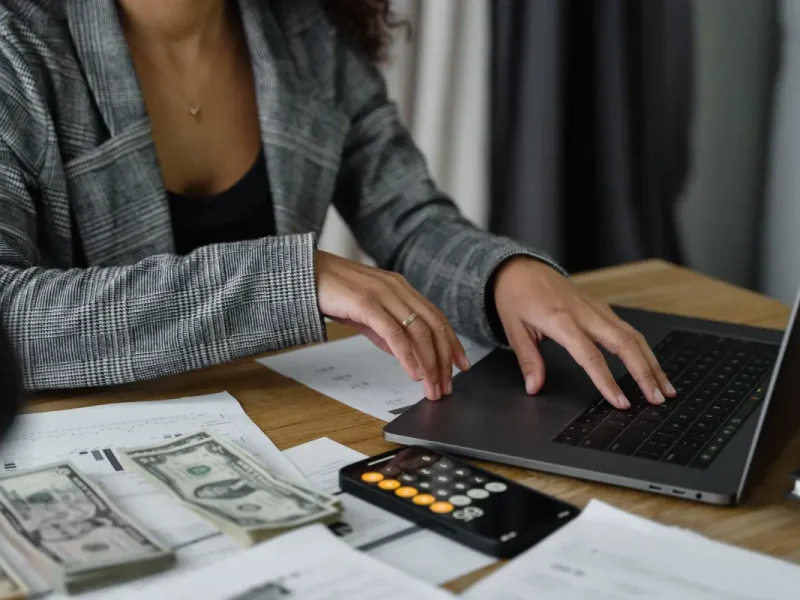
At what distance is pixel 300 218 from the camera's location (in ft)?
4.29

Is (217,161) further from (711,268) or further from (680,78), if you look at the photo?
(711,268)

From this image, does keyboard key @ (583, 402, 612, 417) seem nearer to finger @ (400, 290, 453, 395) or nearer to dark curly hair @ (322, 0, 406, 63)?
finger @ (400, 290, 453, 395)

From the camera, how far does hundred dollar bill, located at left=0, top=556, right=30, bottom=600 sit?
0.60 m

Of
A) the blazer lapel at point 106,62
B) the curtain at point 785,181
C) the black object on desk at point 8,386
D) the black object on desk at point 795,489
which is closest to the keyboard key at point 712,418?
the black object on desk at point 795,489

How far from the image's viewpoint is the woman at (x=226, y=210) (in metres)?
0.96

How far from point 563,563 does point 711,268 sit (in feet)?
6.89

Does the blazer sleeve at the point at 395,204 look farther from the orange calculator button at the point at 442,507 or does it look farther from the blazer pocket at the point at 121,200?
the orange calculator button at the point at 442,507

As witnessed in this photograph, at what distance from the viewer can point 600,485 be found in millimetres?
777

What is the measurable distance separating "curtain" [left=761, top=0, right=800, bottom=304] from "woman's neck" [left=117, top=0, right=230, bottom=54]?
1513 millimetres

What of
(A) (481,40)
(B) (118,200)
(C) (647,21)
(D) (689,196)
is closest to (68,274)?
(B) (118,200)

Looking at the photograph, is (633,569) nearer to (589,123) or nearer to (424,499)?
(424,499)

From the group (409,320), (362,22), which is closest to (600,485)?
(409,320)

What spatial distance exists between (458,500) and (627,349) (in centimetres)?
30

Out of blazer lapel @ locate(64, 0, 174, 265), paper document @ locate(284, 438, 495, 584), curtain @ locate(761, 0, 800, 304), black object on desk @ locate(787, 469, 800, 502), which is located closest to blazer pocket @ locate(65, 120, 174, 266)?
blazer lapel @ locate(64, 0, 174, 265)
